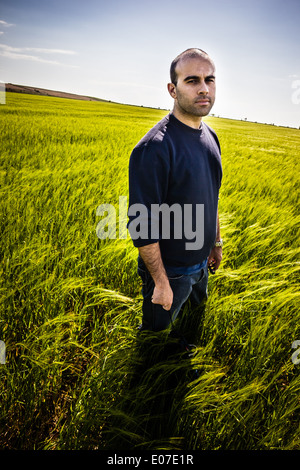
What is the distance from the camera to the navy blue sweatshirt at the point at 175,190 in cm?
84

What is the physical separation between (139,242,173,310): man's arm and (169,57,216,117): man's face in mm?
541

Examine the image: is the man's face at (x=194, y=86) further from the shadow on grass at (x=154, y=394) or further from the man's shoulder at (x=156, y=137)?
the shadow on grass at (x=154, y=394)

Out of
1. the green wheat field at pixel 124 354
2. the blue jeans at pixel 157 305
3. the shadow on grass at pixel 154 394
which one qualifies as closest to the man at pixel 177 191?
the blue jeans at pixel 157 305

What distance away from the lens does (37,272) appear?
4.53 feet

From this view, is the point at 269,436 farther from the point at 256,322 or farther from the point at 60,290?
the point at 60,290

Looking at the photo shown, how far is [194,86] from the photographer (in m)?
0.88

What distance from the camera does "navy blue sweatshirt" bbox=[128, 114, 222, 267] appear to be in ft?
2.76

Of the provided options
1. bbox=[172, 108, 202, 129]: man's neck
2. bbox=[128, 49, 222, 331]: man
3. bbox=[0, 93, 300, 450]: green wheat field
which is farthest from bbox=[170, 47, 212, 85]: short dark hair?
bbox=[0, 93, 300, 450]: green wheat field

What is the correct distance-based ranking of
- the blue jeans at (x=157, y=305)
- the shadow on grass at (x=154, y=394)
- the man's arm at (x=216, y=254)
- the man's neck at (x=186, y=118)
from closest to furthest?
1. the shadow on grass at (x=154, y=394)
2. the man's neck at (x=186, y=118)
3. the blue jeans at (x=157, y=305)
4. the man's arm at (x=216, y=254)

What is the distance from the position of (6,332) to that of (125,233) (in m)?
1.06

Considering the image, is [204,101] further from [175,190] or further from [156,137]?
[175,190]

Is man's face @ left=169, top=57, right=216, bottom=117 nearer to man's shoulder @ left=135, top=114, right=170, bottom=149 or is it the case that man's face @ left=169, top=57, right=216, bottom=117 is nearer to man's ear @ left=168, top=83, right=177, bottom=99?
man's ear @ left=168, top=83, right=177, bottom=99

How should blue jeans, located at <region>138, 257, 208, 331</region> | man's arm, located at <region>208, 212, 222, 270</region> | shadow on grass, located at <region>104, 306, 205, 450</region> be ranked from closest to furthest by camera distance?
1. shadow on grass, located at <region>104, 306, 205, 450</region>
2. blue jeans, located at <region>138, 257, 208, 331</region>
3. man's arm, located at <region>208, 212, 222, 270</region>
